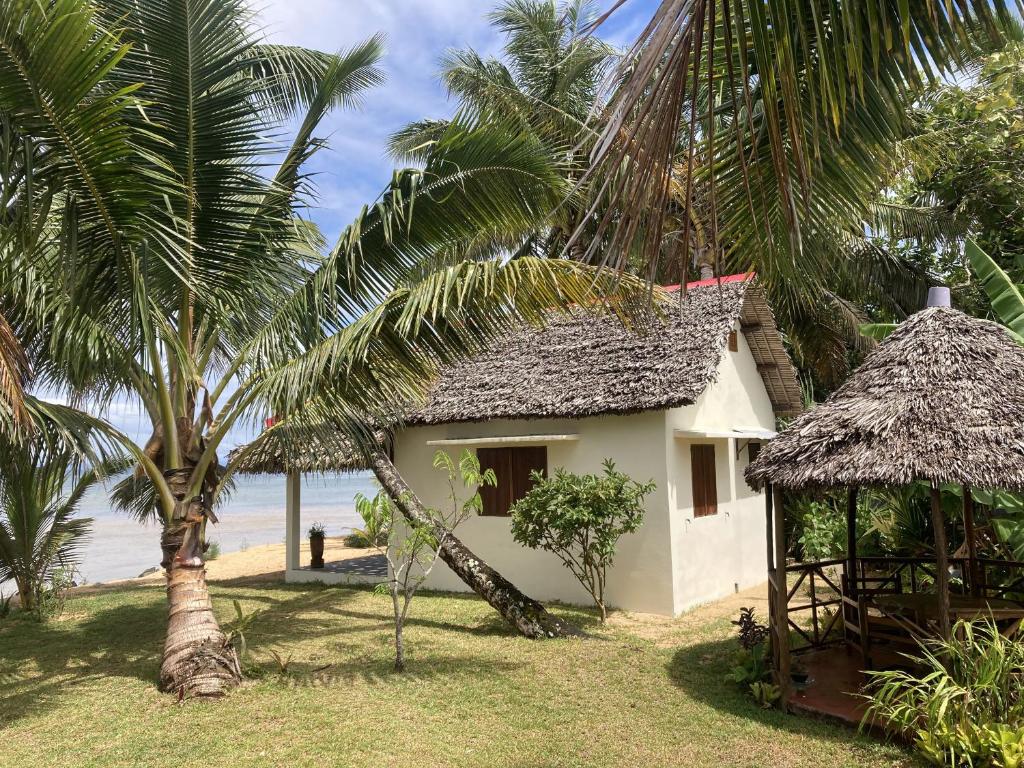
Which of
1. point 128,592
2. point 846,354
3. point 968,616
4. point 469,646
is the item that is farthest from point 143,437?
point 846,354

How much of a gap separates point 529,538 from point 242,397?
3909 mm

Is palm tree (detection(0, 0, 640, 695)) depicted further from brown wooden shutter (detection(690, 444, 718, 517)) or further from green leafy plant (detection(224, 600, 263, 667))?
brown wooden shutter (detection(690, 444, 718, 517))

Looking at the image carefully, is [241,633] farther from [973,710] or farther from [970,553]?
[970,553]

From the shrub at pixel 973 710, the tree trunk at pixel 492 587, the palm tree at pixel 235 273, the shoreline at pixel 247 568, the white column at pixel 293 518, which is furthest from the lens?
the shoreline at pixel 247 568

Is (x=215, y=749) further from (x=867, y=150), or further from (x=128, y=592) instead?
(x=128, y=592)

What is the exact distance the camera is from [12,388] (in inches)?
197

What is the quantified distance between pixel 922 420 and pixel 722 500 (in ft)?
19.9

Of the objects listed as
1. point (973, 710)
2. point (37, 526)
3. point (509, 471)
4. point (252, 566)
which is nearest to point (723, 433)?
point (509, 471)

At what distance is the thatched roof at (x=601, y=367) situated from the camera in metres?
9.62

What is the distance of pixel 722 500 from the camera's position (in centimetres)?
1141

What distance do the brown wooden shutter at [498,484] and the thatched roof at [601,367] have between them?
2.39 feet

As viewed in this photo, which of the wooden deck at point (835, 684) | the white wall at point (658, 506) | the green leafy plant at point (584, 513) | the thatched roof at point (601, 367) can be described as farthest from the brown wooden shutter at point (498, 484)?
the wooden deck at point (835, 684)

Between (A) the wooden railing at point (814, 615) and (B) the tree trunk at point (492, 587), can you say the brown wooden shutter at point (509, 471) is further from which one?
(A) the wooden railing at point (814, 615)

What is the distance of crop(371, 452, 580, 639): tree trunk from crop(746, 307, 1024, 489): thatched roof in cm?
329
